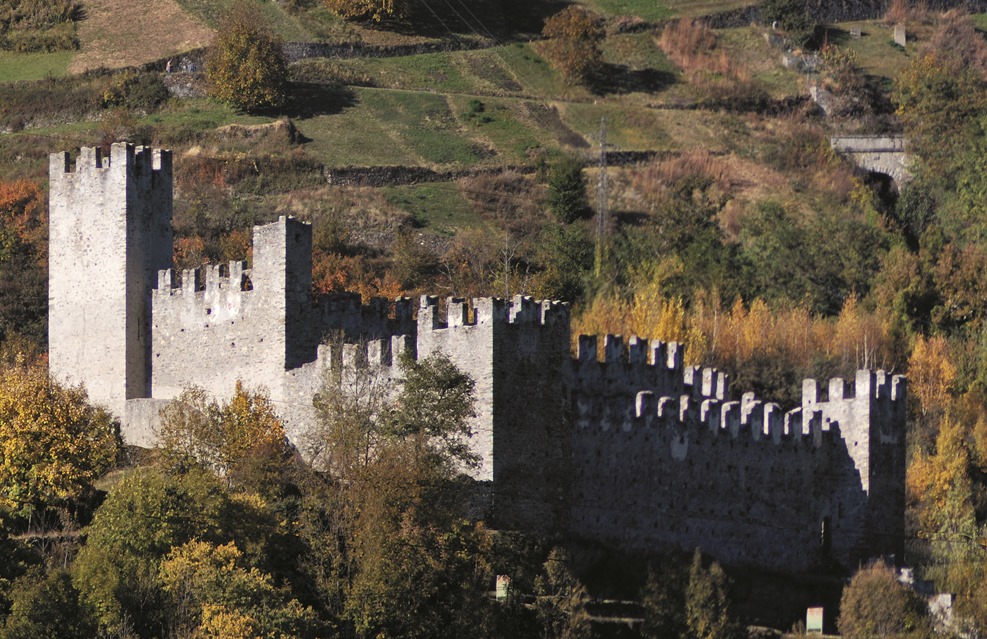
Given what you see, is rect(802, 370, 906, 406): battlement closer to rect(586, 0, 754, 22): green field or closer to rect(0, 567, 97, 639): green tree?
rect(0, 567, 97, 639): green tree

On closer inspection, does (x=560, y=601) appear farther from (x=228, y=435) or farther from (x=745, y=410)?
(x=745, y=410)

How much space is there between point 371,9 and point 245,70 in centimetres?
1498

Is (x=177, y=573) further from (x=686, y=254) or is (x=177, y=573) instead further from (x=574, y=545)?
(x=686, y=254)

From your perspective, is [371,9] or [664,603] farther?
[371,9]

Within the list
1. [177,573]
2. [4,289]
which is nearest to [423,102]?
[4,289]

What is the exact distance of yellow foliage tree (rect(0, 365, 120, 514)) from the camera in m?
65.9

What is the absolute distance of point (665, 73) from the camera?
137500mm

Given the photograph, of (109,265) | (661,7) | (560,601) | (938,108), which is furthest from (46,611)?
(661,7)

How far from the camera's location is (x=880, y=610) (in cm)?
6806

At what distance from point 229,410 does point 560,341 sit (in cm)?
965

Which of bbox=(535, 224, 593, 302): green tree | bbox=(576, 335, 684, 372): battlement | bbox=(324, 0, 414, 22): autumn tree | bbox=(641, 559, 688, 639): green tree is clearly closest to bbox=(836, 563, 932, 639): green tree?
bbox=(641, 559, 688, 639): green tree

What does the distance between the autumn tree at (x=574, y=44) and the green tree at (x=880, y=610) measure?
67.0 metres

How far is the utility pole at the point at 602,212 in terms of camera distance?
353ft

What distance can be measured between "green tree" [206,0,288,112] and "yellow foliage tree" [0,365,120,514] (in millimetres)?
52184
